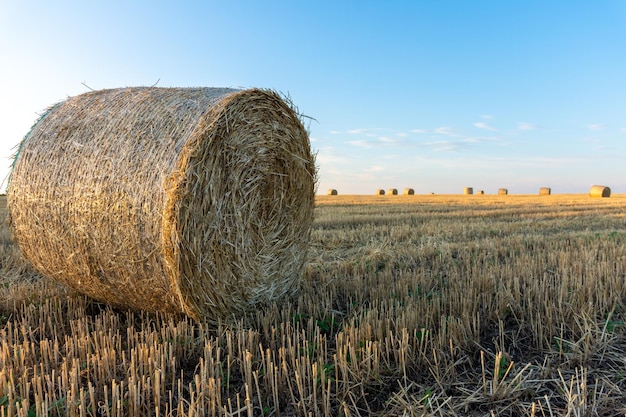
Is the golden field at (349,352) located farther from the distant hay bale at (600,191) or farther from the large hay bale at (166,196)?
the distant hay bale at (600,191)

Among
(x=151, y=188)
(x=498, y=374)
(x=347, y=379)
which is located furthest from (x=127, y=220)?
(x=498, y=374)

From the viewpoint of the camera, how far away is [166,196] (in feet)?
11.9

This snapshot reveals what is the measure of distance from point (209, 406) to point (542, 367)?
2.05m

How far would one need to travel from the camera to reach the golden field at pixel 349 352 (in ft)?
8.60

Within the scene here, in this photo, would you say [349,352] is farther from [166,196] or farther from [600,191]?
[600,191]

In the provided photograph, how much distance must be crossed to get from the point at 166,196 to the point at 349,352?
1760 millimetres

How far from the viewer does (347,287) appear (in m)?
4.95

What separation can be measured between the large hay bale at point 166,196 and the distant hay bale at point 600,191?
2828 centimetres

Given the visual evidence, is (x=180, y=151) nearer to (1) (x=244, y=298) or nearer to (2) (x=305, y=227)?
(1) (x=244, y=298)

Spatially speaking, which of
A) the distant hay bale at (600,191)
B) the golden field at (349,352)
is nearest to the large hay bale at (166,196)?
the golden field at (349,352)

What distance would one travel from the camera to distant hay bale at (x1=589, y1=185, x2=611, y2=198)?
91.5 ft

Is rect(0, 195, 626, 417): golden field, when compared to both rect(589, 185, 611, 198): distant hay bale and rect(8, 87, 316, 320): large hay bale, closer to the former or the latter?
rect(8, 87, 316, 320): large hay bale

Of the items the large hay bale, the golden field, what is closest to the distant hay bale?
the golden field

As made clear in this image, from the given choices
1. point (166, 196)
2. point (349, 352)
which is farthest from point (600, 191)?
point (166, 196)
